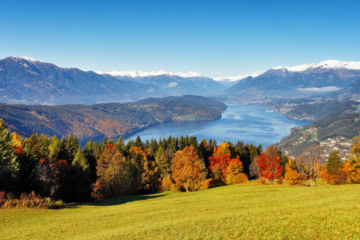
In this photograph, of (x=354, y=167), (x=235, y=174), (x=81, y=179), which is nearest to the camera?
(x=81, y=179)

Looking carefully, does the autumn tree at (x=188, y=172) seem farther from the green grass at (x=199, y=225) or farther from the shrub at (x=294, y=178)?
the green grass at (x=199, y=225)

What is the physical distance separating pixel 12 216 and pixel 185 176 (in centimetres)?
4054

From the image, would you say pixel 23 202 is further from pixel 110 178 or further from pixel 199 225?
pixel 199 225

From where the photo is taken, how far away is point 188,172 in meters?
61.2

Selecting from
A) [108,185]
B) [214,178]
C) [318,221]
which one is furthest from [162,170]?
[318,221]

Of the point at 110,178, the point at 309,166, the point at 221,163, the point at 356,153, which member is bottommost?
the point at 221,163

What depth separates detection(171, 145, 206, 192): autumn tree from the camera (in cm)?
6184

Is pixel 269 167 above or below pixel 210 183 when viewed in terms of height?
above

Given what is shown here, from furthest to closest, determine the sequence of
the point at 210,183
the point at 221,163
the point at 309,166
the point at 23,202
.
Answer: the point at 221,163 → the point at 210,183 → the point at 309,166 → the point at 23,202

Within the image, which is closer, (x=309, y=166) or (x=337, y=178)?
(x=337, y=178)

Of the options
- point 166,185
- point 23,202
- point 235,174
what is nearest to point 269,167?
point 235,174

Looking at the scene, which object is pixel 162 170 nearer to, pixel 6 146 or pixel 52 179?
pixel 52 179

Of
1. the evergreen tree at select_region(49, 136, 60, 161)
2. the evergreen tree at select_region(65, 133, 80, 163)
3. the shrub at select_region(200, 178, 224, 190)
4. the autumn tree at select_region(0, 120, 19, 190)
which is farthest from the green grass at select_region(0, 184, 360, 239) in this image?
the evergreen tree at select_region(65, 133, 80, 163)

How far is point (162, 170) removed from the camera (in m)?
79.0
